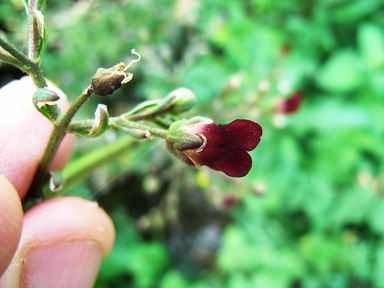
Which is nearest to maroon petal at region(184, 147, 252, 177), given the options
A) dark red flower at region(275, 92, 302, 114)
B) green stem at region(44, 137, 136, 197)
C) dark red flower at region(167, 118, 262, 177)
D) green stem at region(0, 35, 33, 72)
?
dark red flower at region(167, 118, 262, 177)

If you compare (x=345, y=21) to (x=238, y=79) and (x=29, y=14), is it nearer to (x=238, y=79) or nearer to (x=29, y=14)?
(x=238, y=79)

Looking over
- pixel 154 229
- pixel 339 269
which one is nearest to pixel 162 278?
pixel 154 229

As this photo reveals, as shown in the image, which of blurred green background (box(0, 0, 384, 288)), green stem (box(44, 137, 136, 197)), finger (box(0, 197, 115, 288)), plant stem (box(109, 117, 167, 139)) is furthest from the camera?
blurred green background (box(0, 0, 384, 288))

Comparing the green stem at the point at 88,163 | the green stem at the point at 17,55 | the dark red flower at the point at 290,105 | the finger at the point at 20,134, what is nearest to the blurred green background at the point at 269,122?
the dark red flower at the point at 290,105

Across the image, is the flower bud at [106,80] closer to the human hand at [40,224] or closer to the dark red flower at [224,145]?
the dark red flower at [224,145]

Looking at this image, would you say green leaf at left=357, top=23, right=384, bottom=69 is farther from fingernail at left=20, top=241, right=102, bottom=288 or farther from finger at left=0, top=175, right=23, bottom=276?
finger at left=0, top=175, right=23, bottom=276

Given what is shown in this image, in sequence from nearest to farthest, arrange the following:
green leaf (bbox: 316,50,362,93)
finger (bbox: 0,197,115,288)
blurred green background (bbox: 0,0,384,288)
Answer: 1. finger (bbox: 0,197,115,288)
2. blurred green background (bbox: 0,0,384,288)
3. green leaf (bbox: 316,50,362,93)

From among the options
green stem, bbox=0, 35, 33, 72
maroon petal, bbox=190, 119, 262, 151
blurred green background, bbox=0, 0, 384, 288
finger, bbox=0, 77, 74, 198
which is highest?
green stem, bbox=0, 35, 33, 72
